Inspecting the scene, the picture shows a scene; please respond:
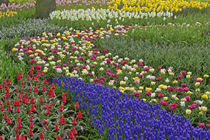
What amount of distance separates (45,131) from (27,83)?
182 cm

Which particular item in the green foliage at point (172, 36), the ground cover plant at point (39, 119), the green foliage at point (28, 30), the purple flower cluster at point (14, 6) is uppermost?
the purple flower cluster at point (14, 6)

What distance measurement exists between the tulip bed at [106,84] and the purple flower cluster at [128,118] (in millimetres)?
11

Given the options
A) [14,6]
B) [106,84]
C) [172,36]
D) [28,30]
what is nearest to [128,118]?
[106,84]

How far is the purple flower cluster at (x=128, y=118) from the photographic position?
3033 mm

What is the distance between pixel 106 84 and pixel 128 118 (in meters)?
1.66

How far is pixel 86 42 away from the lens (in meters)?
7.32

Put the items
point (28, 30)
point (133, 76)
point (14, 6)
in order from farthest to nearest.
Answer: point (14, 6) → point (28, 30) → point (133, 76)

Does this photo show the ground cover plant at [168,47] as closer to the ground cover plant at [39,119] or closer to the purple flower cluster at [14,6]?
the ground cover plant at [39,119]

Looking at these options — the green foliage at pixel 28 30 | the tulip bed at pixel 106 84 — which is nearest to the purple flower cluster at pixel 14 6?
the tulip bed at pixel 106 84

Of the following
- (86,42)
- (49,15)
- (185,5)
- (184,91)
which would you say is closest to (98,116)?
(184,91)

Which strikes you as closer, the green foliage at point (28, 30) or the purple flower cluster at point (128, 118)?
the purple flower cluster at point (128, 118)

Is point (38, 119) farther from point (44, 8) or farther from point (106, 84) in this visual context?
point (44, 8)

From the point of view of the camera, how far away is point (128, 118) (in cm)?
347

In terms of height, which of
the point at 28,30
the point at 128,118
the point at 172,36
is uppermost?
the point at 28,30
